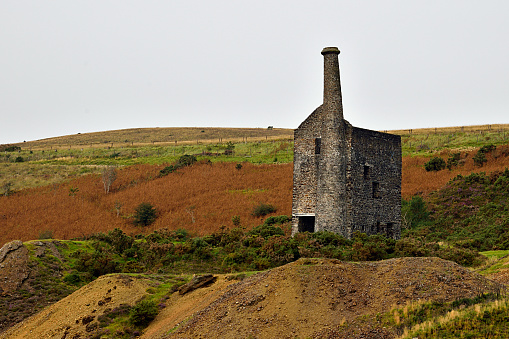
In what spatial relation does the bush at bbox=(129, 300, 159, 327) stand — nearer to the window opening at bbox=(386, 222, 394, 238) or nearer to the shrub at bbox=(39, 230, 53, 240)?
the window opening at bbox=(386, 222, 394, 238)

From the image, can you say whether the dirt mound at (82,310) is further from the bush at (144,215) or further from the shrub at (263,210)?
the bush at (144,215)

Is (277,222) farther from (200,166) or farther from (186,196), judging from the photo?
(200,166)

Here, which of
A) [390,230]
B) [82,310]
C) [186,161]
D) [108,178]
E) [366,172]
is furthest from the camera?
[186,161]

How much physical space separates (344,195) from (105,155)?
63.5 metres

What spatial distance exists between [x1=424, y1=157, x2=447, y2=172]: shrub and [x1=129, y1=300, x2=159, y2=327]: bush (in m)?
41.3

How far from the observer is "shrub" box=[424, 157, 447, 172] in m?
53.2

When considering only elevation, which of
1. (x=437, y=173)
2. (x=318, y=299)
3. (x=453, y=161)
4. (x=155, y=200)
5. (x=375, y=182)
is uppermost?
(x=453, y=161)

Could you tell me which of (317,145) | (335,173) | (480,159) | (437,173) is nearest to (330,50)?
(317,145)

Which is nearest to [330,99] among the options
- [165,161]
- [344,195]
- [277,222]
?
[344,195]

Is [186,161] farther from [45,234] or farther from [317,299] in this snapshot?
[317,299]

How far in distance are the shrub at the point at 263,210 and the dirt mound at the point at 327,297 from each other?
29630 mm

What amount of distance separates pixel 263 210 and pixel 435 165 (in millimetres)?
19359

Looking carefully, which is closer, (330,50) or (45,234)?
(330,50)

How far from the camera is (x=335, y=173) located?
2638 cm
